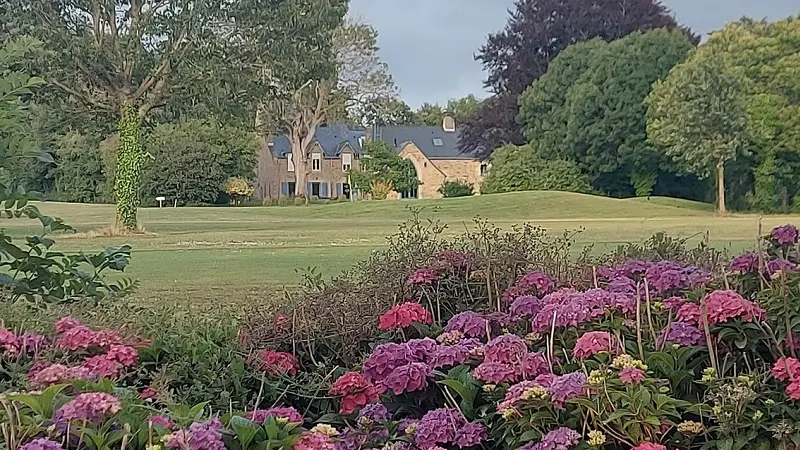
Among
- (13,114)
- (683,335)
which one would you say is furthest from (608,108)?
(683,335)

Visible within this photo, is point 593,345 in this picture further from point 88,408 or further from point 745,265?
point 88,408

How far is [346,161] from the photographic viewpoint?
27.3m

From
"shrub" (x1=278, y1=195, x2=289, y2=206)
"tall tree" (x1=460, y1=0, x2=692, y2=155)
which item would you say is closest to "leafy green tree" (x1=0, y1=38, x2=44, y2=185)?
"shrub" (x1=278, y1=195, x2=289, y2=206)

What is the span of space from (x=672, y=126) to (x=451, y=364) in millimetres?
15164

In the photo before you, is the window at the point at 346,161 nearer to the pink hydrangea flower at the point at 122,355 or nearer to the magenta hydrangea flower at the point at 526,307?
the magenta hydrangea flower at the point at 526,307

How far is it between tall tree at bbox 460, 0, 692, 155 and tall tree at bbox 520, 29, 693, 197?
1.26 metres

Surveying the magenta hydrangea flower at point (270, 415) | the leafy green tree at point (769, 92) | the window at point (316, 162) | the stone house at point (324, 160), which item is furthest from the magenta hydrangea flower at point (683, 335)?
the window at point (316, 162)

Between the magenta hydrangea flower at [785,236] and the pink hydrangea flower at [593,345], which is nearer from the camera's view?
the pink hydrangea flower at [593,345]

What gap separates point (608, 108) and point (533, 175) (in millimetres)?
2188

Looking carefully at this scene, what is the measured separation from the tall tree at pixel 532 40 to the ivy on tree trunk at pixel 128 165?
1209cm

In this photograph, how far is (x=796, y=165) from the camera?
1553cm

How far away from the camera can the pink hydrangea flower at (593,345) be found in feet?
3.71

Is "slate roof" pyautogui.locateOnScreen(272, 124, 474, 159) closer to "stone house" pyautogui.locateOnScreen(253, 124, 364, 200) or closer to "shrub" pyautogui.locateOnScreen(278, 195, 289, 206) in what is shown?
"stone house" pyautogui.locateOnScreen(253, 124, 364, 200)

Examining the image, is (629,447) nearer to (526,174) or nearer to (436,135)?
(526,174)
